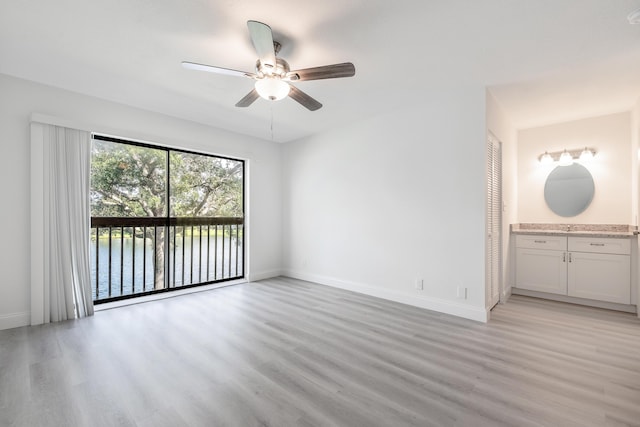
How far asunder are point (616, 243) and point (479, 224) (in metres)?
1.83

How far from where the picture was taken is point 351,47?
2.33 metres

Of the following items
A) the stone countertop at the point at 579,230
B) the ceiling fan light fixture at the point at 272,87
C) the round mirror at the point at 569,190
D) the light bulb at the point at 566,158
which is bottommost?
the stone countertop at the point at 579,230

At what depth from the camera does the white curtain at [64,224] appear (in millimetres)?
2947

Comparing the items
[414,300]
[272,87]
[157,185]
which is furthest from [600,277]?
[157,185]

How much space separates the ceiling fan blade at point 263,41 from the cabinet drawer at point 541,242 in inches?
155

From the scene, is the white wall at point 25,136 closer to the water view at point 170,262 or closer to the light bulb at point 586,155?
the water view at point 170,262

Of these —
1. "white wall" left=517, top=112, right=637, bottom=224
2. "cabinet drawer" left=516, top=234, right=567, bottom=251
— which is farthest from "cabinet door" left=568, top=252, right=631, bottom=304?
"white wall" left=517, top=112, right=637, bottom=224

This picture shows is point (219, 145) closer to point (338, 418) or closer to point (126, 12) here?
point (126, 12)

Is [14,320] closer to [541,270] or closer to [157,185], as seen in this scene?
[157,185]

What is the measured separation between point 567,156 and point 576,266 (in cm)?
154

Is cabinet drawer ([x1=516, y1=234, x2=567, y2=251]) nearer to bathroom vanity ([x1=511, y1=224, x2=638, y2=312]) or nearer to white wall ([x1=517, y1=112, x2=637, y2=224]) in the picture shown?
bathroom vanity ([x1=511, y1=224, x2=638, y2=312])

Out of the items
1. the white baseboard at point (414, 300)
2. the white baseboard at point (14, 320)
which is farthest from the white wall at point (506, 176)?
the white baseboard at point (14, 320)

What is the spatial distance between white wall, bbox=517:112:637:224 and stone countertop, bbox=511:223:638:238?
8 centimetres

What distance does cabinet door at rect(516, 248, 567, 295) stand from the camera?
367 cm
